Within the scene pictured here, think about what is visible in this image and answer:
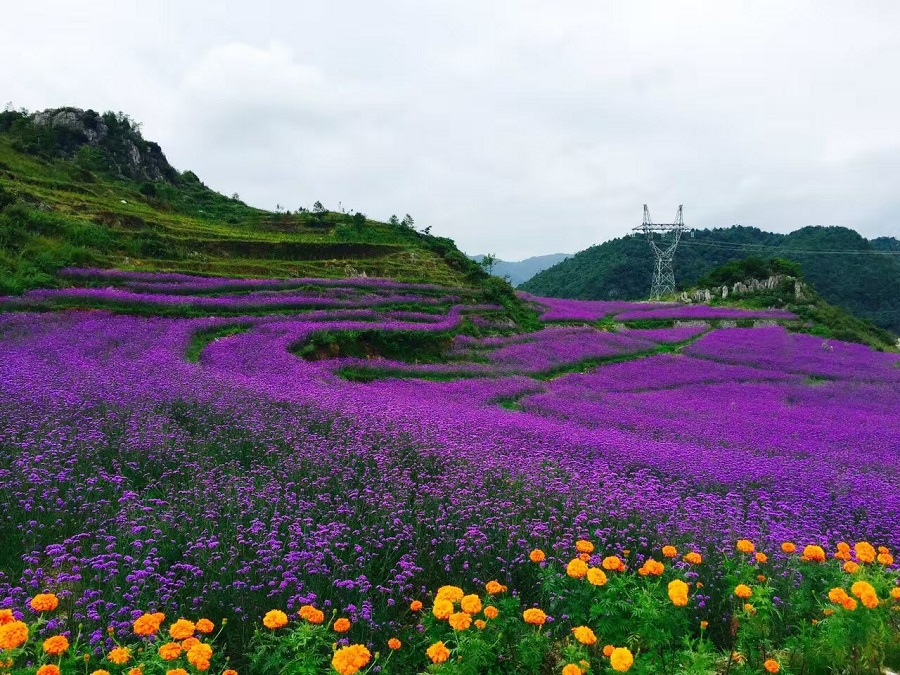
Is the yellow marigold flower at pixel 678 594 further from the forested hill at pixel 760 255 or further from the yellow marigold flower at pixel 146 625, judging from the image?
the forested hill at pixel 760 255

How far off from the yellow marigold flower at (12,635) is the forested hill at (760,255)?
68.9 metres

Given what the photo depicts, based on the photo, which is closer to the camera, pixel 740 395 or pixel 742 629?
pixel 742 629

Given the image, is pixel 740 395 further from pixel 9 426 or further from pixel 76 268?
pixel 76 268

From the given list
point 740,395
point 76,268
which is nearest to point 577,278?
point 740,395

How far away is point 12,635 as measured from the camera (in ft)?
8.12

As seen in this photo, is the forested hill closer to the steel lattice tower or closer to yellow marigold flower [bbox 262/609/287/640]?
the steel lattice tower

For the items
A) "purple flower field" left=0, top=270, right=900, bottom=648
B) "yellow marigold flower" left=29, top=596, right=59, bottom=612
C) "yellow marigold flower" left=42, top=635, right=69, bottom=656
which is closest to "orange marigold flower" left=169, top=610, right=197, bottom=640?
"yellow marigold flower" left=42, top=635, right=69, bottom=656

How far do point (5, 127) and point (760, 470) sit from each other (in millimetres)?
75445

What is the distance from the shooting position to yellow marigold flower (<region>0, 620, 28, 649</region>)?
2.42 meters

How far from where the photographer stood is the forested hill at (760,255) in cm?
6059

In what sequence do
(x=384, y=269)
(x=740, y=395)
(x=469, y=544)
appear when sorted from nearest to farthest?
(x=469, y=544) < (x=740, y=395) < (x=384, y=269)

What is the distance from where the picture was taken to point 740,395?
18109mm

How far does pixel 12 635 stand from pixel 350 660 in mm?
1612

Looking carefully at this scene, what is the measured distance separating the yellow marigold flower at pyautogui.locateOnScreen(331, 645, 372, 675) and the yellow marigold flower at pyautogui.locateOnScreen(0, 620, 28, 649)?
148 centimetres
